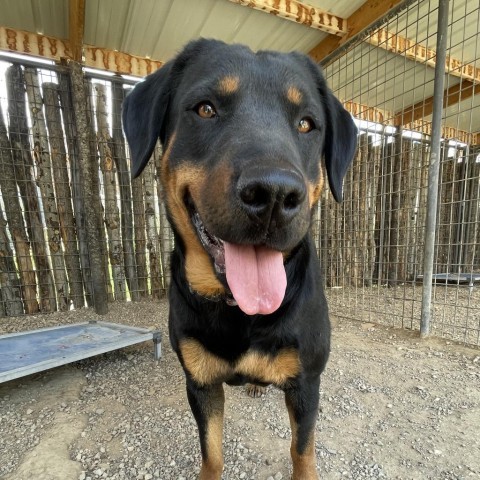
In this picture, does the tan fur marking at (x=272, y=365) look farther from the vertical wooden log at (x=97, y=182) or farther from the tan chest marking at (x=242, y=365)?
the vertical wooden log at (x=97, y=182)

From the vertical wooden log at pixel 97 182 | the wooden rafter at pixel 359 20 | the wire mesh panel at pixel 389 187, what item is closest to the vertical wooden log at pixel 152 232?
the vertical wooden log at pixel 97 182

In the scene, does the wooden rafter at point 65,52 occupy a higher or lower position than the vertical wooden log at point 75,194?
higher

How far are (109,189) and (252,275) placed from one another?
432cm

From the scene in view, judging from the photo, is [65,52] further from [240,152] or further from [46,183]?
[240,152]

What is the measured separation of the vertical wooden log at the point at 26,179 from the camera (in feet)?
14.6

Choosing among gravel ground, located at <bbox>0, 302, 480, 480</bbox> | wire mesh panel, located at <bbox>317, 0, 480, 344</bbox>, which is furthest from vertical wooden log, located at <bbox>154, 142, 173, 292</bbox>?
wire mesh panel, located at <bbox>317, 0, 480, 344</bbox>

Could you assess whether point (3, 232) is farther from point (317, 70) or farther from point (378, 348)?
point (378, 348)

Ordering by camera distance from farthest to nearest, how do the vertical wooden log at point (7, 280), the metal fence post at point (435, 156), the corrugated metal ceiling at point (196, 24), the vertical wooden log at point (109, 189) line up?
the vertical wooden log at point (109, 189), the vertical wooden log at point (7, 280), the corrugated metal ceiling at point (196, 24), the metal fence post at point (435, 156)

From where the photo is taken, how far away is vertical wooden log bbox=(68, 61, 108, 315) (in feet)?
14.7

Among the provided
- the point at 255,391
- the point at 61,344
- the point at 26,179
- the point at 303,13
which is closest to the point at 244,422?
the point at 255,391

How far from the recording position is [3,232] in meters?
4.56

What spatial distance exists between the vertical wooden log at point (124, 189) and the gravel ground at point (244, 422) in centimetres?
203

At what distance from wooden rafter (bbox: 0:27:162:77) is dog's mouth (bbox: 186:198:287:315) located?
4.83 metres

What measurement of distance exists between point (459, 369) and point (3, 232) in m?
5.53
